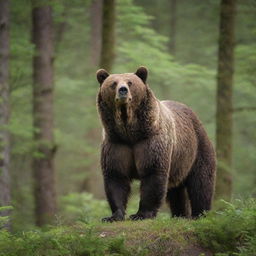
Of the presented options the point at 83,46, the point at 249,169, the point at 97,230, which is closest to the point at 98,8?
the point at 83,46

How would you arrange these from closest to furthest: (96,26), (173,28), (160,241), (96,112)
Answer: (160,241) < (96,112) < (96,26) < (173,28)

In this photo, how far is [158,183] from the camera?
299 inches

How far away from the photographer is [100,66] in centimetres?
1239

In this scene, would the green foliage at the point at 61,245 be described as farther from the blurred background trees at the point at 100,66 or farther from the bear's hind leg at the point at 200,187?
the blurred background trees at the point at 100,66

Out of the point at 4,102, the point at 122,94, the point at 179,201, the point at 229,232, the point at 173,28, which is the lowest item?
the point at 179,201

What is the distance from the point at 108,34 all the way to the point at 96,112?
192 inches

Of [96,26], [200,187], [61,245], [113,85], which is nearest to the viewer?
[61,245]

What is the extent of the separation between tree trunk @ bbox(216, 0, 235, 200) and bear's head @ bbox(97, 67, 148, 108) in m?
4.35

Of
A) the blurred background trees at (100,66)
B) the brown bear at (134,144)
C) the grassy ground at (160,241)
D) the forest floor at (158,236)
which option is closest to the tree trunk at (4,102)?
the blurred background trees at (100,66)

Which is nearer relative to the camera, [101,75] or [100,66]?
[101,75]

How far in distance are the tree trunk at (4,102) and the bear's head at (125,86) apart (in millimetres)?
5090

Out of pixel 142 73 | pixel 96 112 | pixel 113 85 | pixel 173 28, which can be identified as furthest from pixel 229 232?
pixel 173 28

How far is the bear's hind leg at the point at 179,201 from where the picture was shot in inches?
356

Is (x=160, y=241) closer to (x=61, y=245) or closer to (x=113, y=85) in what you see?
(x=61, y=245)
